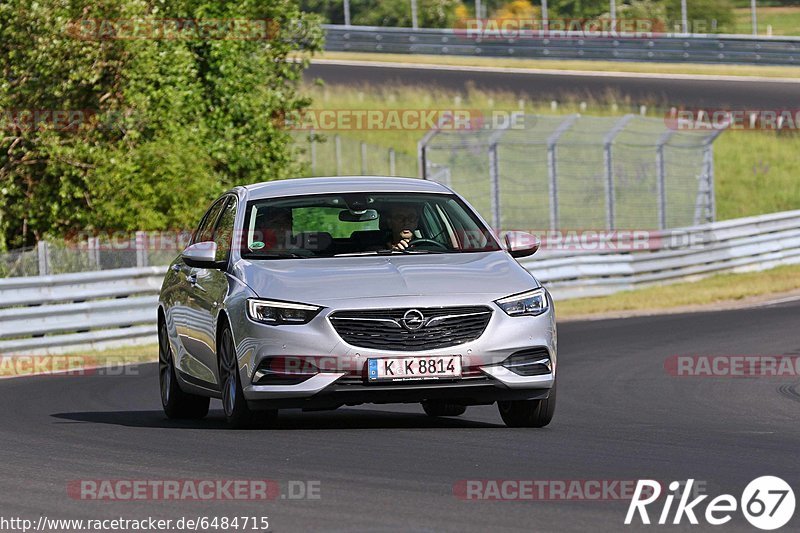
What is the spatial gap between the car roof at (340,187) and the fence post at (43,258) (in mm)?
10139

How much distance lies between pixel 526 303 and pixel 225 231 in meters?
2.42

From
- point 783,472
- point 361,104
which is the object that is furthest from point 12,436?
point 361,104

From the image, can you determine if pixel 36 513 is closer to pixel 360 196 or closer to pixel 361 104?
pixel 360 196

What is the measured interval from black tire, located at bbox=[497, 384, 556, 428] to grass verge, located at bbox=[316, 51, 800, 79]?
144 ft

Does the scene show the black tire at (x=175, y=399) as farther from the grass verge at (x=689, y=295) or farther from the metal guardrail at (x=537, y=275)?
the grass verge at (x=689, y=295)

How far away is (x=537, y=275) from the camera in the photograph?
26.9 meters

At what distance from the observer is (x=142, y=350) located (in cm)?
2128

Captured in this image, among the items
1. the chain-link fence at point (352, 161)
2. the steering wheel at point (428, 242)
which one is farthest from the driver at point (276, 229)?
the chain-link fence at point (352, 161)

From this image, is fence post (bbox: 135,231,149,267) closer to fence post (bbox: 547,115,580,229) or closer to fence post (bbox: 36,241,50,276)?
fence post (bbox: 36,241,50,276)

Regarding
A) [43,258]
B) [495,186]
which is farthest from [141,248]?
[495,186]

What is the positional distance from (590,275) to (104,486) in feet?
67.2

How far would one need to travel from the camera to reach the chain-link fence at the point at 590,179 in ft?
102

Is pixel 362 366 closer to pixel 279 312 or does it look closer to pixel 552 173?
pixel 279 312

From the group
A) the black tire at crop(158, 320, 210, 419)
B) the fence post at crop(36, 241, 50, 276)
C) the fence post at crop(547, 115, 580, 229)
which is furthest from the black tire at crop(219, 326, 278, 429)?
the fence post at crop(547, 115, 580, 229)
